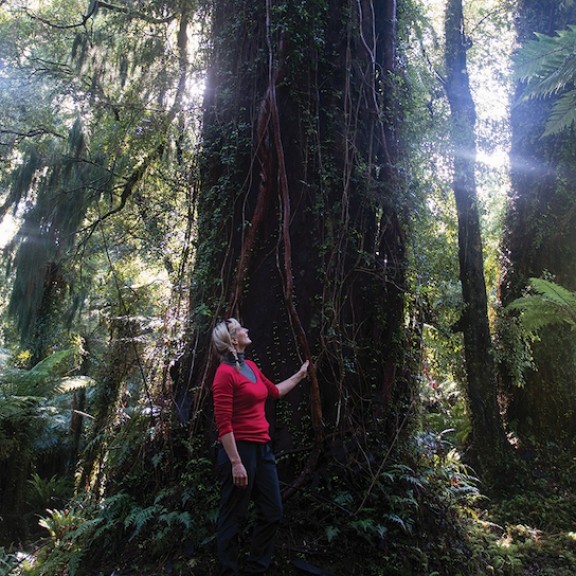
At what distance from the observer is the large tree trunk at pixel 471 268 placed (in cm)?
574

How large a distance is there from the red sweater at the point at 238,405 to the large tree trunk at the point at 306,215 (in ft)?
2.06

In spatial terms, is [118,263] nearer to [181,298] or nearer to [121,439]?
[181,298]

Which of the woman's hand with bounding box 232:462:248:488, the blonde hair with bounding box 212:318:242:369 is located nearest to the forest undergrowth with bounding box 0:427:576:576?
the woman's hand with bounding box 232:462:248:488

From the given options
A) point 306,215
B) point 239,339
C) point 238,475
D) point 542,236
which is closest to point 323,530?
point 238,475

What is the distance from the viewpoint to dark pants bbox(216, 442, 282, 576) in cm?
283

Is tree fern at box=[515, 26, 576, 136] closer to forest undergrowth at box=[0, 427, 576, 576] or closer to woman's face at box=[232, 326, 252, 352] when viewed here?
woman's face at box=[232, 326, 252, 352]

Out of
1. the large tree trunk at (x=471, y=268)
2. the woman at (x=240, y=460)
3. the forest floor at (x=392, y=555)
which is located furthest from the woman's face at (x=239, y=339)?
the large tree trunk at (x=471, y=268)

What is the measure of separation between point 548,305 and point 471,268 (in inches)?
66.1

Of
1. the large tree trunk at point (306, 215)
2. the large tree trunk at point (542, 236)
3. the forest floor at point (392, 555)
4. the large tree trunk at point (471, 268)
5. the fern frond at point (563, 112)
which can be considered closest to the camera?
the fern frond at point (563, 112)

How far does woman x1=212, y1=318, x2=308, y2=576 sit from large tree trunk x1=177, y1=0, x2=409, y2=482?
61 centimetres

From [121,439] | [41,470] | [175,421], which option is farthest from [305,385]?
[41,470]

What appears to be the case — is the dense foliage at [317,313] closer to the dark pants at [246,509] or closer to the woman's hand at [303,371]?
the woman's hand at [303,371]

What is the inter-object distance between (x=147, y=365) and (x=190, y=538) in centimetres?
156

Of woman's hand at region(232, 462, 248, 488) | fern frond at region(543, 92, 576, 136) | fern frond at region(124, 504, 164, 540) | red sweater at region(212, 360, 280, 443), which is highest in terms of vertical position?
fern frond at region(543, 92, 576, 136)
